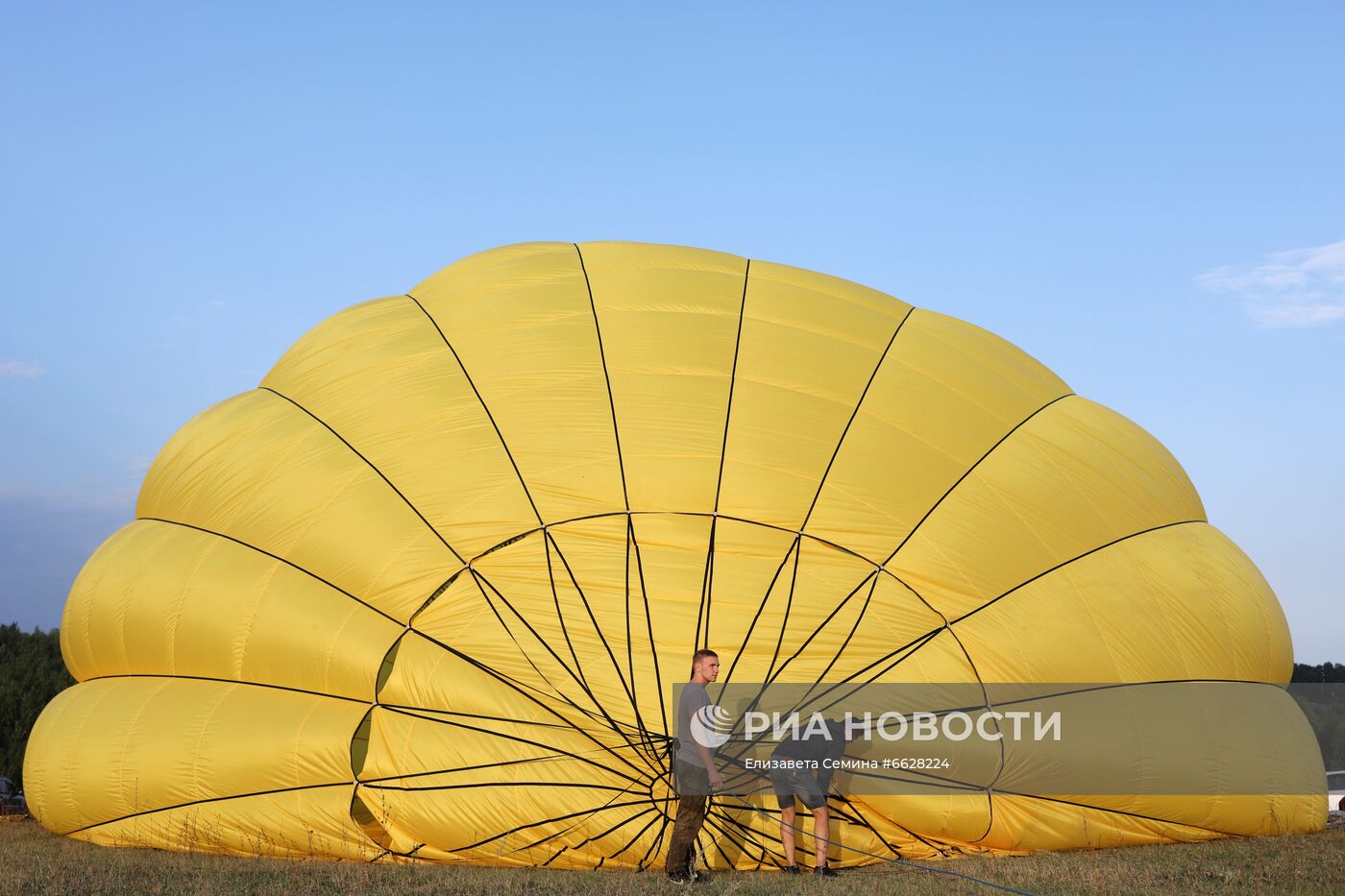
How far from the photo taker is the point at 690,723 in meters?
6.17

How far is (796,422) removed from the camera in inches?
300

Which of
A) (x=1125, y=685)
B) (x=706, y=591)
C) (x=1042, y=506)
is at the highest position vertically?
(x=1042, y=506)

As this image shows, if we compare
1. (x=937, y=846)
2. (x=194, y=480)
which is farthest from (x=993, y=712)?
(x=194, y=480)

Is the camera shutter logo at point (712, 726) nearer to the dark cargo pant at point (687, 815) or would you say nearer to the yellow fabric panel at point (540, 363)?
the dark cargo pant at point (687, 815)

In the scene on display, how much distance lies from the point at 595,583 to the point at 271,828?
2.09m

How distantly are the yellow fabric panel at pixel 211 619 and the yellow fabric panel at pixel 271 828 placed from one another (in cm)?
58

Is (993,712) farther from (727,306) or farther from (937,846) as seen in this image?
(727,306)

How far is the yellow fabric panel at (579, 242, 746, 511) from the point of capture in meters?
7.30

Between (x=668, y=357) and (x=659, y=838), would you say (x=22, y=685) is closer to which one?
(x=668, y=357)

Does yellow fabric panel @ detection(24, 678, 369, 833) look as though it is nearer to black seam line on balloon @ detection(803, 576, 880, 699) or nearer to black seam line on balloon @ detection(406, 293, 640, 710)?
black seam line on balloon @ detection(406, 293, 640, 710)

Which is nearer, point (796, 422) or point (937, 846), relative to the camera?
point (937, 846)

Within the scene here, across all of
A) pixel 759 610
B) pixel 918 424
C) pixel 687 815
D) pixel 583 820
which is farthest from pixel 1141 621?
pixel 583 820

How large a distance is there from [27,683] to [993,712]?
Answer: 13.3 meters

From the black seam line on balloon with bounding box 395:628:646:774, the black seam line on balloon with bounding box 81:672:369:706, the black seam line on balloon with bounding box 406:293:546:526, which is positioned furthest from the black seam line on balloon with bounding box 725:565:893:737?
the black seam line on balloon with bounding box 81:672:369:706
